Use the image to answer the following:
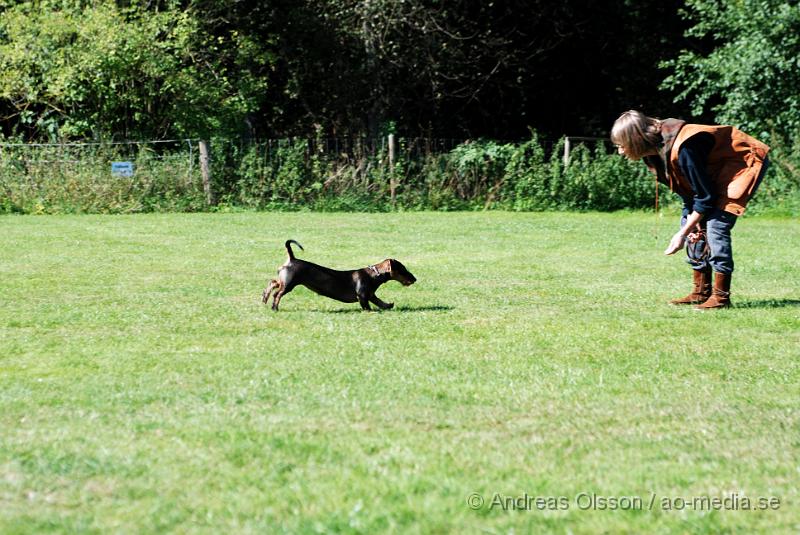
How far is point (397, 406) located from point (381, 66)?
23.7 metres

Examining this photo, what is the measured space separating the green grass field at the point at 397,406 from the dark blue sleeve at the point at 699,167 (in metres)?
0.95

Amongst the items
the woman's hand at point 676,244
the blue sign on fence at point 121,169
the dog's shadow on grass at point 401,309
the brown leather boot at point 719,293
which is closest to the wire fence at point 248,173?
the blue sign on fence at point 121,169

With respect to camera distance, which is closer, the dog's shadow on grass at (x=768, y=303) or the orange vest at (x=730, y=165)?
the orange vest at (x=730, y=165)

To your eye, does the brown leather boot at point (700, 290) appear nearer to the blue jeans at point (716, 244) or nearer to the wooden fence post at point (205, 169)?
the blue jeans at point (716, 244)

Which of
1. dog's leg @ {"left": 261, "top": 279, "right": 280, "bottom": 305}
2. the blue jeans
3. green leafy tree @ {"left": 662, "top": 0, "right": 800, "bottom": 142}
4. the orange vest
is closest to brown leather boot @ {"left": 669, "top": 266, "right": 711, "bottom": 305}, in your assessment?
the blue jeans

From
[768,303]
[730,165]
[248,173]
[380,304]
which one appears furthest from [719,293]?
[248,173]

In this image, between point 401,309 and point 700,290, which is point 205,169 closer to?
point 401,309

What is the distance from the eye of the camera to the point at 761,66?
22.8 metres

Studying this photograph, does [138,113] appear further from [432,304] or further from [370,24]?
[432,304]

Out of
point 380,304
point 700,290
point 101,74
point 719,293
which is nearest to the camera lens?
point 380,304

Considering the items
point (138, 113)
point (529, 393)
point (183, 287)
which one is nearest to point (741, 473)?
point (529, 393)

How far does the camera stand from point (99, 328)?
755cm

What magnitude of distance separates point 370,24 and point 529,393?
74.9 feet

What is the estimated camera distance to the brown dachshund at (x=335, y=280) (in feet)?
26.9
